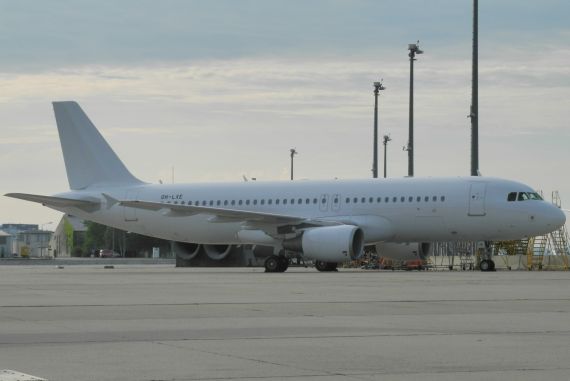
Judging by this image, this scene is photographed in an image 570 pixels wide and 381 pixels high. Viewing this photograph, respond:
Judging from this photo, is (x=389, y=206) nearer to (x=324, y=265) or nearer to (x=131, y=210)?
(x=324, y=265)

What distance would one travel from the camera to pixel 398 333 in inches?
531

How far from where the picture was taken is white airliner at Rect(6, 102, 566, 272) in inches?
1606

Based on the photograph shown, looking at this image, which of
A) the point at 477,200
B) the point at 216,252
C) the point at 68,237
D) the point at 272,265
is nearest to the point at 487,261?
the point at 477,200

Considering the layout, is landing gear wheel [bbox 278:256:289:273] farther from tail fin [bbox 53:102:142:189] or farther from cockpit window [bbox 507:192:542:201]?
tail fin [bbox 53:102:142:189]

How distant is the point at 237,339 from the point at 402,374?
137 inches

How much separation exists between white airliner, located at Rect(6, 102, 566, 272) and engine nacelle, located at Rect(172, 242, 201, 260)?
28.5 feet

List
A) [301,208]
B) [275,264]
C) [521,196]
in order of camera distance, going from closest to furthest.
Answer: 1. [521,196]
2. [275,264]
3. [301,208]

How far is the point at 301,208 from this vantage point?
4469 centimetres

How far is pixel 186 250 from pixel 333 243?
20181 mm

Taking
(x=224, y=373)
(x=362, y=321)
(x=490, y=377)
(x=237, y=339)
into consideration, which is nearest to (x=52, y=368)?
(x=224, y=373)

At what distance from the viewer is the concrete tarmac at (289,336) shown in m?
10.1

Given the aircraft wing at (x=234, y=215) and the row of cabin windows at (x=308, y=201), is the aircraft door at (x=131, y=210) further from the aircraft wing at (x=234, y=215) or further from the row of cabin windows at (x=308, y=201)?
the aircraft wing at (x=234, y=215)

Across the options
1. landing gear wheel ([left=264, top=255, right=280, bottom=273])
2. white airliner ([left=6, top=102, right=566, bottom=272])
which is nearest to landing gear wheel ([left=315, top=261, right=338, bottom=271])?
white airliner ([left=6, top=102, right=566, bottom=272])

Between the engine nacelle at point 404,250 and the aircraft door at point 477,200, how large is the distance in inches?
174
